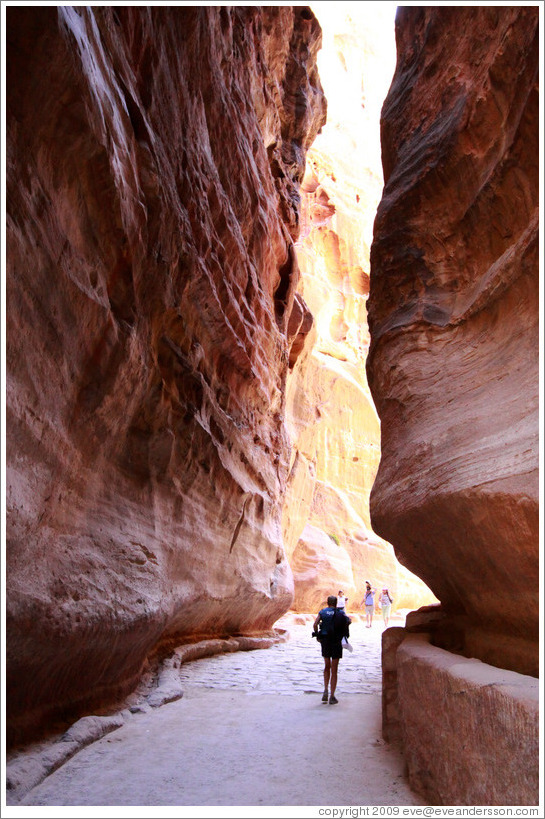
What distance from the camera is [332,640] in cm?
730

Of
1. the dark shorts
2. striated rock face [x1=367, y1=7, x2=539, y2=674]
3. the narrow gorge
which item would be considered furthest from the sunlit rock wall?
the dark shorts

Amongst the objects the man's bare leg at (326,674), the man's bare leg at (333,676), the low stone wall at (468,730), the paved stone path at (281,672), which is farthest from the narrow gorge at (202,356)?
the man's bare leg at (326,674)

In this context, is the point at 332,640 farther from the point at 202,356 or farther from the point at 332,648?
the point at 202,356

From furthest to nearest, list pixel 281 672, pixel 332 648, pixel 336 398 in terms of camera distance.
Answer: pixel 336 398 < pixel 281 672 < pixel 332 648

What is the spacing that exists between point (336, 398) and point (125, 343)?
31.8 meters

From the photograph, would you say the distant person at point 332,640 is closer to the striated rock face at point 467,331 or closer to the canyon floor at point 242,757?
the canyon floor at point 242,757

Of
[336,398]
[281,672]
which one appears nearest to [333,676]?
[281,672]

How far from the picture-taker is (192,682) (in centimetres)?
862

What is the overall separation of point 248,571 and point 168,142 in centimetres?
868

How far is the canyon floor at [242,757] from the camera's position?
4.14 m

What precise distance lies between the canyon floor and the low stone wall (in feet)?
1.23

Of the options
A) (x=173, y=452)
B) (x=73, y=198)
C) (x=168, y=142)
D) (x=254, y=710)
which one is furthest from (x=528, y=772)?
(x=168, y=142)

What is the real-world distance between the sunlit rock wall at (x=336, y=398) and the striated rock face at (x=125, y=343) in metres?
10.2

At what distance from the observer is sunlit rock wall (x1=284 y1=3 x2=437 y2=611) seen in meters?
26.0
